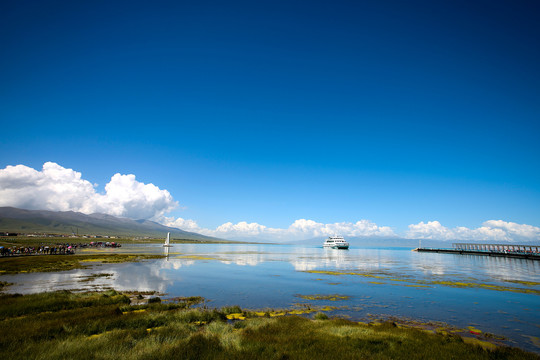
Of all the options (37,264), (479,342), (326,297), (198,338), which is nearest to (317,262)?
(326,297)

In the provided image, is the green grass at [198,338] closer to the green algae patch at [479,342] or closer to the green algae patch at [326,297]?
the green algae patch at [479,342]

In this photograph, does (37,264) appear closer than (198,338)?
No

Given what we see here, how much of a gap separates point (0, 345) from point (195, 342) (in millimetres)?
7818

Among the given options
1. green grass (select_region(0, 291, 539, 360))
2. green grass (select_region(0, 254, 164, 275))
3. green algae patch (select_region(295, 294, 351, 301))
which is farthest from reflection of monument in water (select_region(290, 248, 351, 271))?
green grass (select_region(0, 254, 164, 275))

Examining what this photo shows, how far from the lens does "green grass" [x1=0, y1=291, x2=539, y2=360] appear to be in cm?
1074

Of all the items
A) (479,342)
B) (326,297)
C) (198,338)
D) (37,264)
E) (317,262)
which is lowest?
(317,262)

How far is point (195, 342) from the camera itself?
11727 mm

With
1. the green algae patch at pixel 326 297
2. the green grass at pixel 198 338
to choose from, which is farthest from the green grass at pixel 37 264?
the green algae patch at pixel 326 297

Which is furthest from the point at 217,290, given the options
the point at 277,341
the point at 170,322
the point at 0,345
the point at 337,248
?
the point at 337,248

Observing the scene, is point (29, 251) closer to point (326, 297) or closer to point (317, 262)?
point (317, 262)

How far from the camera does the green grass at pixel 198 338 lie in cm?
1074

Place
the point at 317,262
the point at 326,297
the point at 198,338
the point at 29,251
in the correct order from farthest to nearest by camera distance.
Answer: the point at 29,251
the point at 317,262
the point at 326,297
the point at 198,338

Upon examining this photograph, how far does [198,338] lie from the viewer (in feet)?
40.1

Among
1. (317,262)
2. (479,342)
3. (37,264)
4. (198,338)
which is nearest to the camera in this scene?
(198,338)
